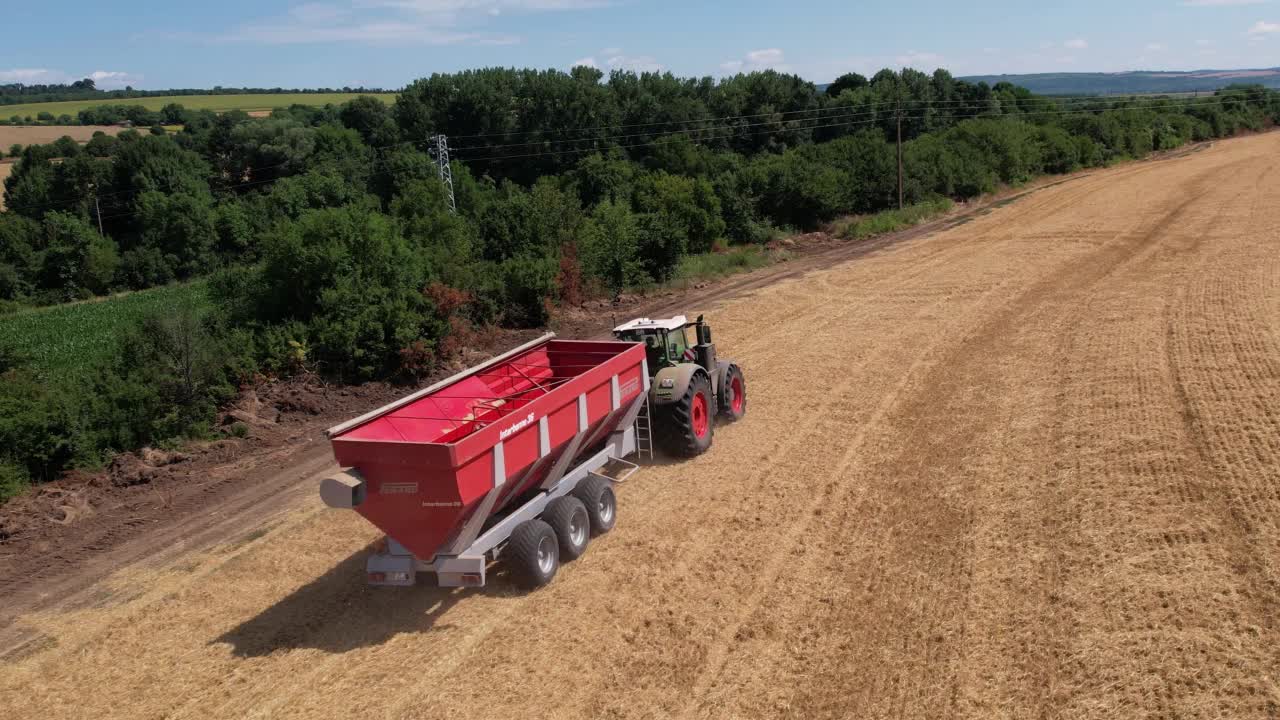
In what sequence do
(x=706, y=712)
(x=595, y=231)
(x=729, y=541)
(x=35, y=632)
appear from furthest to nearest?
(x=595, y=231) → (x=729, y=541) → (x=35, y=632) → (x=706, y=712)

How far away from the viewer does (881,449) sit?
1321cm

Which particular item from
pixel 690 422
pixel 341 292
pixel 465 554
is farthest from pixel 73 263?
pixel 465 554

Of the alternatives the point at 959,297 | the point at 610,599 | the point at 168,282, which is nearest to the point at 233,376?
the point at 610,599

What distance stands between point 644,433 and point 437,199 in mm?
20979

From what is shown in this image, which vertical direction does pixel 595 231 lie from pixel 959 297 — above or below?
above

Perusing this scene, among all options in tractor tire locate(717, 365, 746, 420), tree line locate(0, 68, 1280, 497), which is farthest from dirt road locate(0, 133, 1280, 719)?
tree line locate(0, 68, 1280, 497)

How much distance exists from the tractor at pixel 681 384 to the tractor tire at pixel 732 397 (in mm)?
15

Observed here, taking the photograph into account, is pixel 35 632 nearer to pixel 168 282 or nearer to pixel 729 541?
pixel 729 541

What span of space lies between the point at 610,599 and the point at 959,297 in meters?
16.9

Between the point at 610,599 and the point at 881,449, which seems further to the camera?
the point at 881,449

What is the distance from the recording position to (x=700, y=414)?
1331 cm

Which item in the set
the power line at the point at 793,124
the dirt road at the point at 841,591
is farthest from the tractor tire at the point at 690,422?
the power line at the point at 793,124

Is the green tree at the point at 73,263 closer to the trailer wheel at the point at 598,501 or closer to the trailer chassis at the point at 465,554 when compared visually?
the trailer wheel at the point at 598,501

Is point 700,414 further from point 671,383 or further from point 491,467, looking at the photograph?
point 491,467
